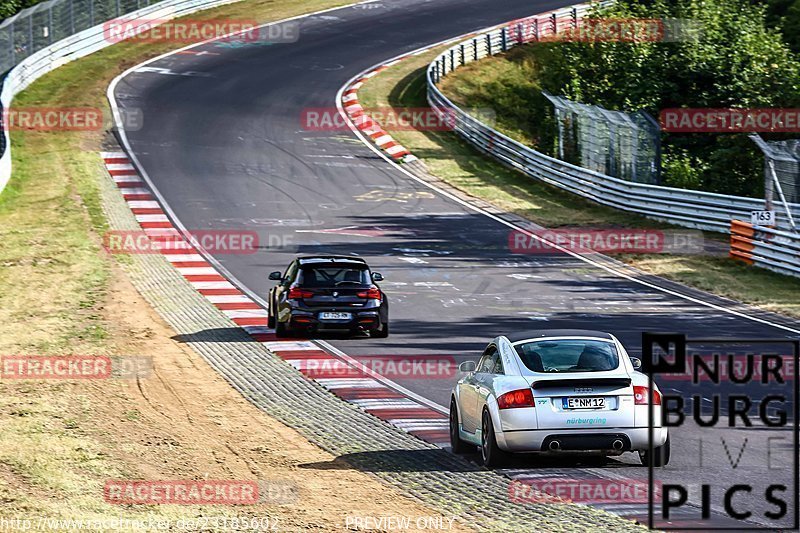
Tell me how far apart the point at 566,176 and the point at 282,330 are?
2059 cm

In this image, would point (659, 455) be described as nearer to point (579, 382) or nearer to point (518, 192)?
point (579, 382)

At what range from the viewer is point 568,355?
13438 mm

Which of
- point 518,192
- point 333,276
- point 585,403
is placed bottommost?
point 518,192

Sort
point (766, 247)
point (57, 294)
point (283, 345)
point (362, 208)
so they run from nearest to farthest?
1. point (283, 345)
2. point (57, 294)
3. point (766, 247)
4. point (362, 208)

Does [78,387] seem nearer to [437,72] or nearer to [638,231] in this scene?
[638,231]

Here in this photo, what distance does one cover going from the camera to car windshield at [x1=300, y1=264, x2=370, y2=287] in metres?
23.0

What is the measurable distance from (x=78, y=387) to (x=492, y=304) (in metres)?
10.7

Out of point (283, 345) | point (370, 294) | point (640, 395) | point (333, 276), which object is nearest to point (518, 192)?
point (333, 276)

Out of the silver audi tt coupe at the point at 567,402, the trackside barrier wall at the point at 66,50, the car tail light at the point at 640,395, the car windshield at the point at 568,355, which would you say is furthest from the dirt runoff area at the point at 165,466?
the trackside barrier wall at the point at 66,50

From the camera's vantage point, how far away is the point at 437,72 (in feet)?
181

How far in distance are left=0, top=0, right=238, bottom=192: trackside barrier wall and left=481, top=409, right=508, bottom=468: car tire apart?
93.0ft

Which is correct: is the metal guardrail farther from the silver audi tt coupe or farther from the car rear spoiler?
the car rear spoiler

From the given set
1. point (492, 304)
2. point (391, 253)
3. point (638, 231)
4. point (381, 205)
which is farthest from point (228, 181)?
point (492, 304)

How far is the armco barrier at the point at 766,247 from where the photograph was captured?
29766mm
